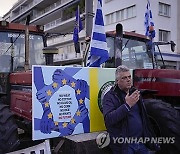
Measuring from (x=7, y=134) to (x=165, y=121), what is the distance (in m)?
2.08

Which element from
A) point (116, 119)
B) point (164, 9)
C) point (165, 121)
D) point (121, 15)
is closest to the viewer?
point (116, 119)

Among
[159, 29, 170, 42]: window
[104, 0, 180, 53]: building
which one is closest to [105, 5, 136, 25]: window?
[104, 0, 180, 53]: building

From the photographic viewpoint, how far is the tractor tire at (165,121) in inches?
152

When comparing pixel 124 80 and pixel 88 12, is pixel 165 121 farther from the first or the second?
pixel 88 12

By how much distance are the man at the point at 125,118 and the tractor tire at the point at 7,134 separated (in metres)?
1.32

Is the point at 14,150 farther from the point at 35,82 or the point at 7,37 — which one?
the point at 7,37

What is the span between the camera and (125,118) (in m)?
3.35

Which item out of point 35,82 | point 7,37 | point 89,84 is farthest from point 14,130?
point 7,37

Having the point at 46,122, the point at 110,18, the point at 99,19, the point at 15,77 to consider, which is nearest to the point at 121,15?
the point at 110,18

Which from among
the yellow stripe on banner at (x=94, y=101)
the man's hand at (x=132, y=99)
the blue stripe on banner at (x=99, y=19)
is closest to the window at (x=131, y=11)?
the blue stripe on banner at (x=99, y=19)

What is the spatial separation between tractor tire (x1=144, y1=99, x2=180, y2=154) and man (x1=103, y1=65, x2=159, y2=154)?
0.50 m

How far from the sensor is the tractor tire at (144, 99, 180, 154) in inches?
152

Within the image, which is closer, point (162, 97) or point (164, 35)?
point (162, 97)

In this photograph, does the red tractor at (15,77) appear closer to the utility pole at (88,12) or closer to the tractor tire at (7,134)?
the tractor tire at (7,134)
